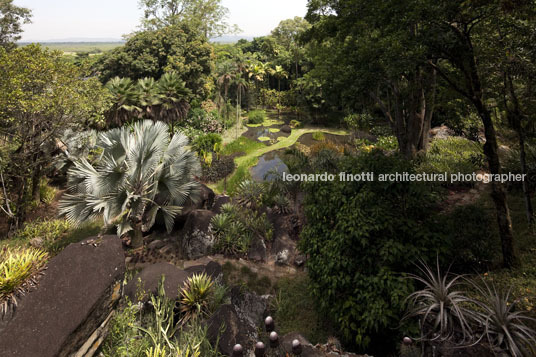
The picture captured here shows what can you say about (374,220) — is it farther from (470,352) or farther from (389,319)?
(470,352)

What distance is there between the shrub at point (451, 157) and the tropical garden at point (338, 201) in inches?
4.0

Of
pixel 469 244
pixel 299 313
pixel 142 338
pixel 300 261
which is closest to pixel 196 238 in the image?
pixel 300 261

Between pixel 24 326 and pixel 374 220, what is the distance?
5385mm

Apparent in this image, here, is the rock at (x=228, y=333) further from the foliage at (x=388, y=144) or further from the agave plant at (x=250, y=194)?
the foliage at (x=388, y=144)

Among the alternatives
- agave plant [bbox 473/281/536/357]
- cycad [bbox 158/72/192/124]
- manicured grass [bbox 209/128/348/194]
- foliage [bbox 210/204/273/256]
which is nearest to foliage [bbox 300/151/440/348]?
agave plant [bbox 473/281/536/357]

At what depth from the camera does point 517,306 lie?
14.2ft

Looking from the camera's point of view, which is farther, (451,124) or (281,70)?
(281,70)

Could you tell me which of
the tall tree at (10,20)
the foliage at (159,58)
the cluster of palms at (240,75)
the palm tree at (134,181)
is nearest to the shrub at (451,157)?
the palm tree at (134,181)

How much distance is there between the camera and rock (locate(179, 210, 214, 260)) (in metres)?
9.92

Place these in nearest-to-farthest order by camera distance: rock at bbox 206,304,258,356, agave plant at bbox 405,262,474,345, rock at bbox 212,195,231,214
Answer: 1. agave plant at bbox 405,262,474,345
2. rock at bbox 206,304,258,356
3. rock at bbox 212,195,231,214

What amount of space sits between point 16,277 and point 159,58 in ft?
82.5

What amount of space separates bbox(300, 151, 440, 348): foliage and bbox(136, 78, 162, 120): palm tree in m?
13.9

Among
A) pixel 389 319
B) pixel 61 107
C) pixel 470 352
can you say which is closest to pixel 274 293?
pixel 389 319

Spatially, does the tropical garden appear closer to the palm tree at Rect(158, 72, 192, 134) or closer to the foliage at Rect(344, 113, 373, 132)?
the palm tree at Rect(158, 72, 192, 134)
